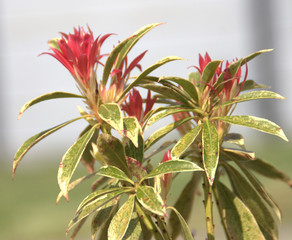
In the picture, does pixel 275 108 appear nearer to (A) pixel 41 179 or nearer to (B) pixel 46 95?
(A) pixel 41 179

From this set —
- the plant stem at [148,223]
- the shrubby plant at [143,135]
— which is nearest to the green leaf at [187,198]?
the shrubby plant at [143,135]

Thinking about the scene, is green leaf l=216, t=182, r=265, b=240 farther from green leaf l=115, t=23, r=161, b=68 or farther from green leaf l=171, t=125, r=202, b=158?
green leaf l=115, t=23, r=161, b=68

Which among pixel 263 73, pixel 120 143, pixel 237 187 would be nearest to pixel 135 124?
pixel 120 143

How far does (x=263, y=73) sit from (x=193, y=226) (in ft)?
9.23

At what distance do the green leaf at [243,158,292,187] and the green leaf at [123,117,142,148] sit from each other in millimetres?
318

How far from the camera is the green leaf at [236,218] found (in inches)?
30.5

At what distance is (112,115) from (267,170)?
1.22ft

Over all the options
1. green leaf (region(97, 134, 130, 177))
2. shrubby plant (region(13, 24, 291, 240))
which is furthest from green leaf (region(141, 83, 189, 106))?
green leaf (region(97, 134, 130, 177))

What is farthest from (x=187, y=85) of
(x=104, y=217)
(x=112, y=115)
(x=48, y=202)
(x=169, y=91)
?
(x=48, y=202)

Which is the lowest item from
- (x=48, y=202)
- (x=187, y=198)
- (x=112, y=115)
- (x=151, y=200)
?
(x=48, y=202)

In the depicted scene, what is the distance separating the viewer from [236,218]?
797mm

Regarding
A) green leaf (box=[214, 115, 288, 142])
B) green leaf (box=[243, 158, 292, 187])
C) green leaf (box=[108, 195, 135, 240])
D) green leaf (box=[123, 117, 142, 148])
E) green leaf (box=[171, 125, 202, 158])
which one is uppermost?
green leaf (box=[123, 117, 142, 148])

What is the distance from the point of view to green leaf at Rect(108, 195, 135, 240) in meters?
0.64

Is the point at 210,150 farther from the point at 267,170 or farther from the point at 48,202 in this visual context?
the point at 48,202
